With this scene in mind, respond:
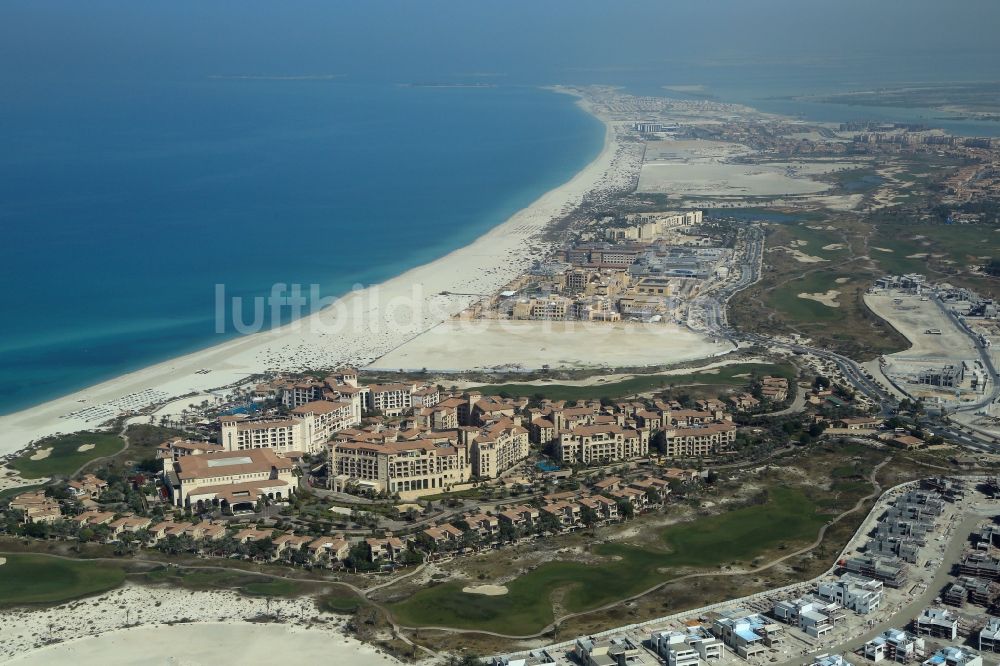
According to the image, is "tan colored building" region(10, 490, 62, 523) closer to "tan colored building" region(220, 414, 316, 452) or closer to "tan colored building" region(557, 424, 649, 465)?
"tan colored building" region(220, 414, 316, 452)

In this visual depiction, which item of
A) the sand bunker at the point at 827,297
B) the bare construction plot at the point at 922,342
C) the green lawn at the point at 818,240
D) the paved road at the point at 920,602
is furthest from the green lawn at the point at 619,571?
the green lawn at the point at 818,240

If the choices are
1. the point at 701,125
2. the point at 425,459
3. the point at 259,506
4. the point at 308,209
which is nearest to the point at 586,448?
the point at 425,459

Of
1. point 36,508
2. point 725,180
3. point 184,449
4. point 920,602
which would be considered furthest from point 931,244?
point 36,508

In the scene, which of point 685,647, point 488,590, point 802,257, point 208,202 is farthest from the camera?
point 208,202

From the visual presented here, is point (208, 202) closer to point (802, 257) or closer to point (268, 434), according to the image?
point (802, 257)

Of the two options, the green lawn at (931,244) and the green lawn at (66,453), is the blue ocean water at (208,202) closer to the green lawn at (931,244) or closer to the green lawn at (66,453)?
the green lawn at (66,453)

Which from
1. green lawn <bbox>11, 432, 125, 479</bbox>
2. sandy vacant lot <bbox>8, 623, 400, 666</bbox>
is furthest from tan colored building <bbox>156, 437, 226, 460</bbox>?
sandy vacant lot <bbox>8, 623, 400, 666</bbox>
